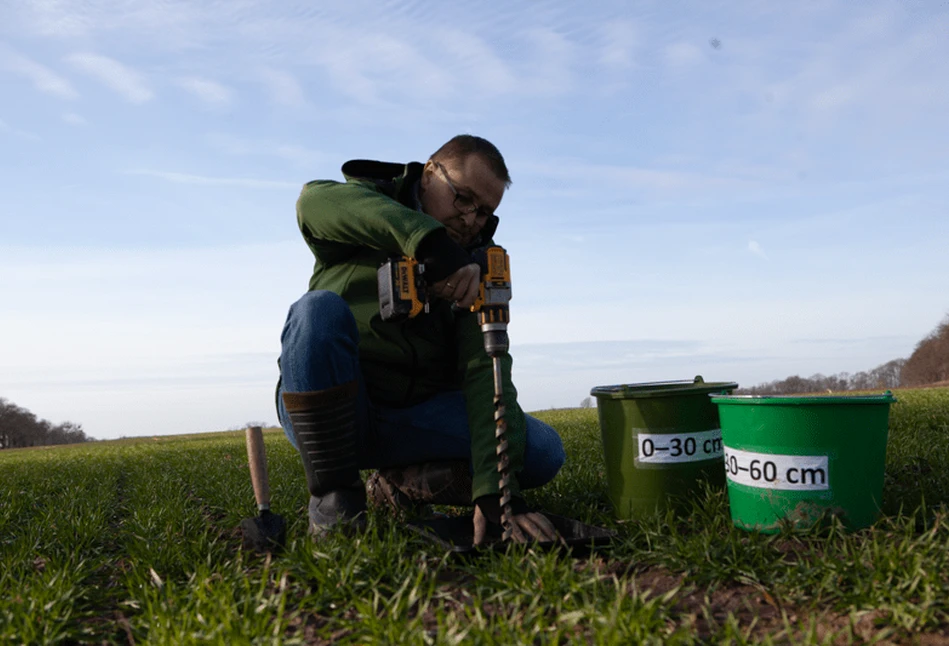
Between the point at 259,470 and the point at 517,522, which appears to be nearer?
the point at 517,522

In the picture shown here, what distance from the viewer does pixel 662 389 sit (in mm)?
3244

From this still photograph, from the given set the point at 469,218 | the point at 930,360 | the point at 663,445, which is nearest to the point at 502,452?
the point at 663,445

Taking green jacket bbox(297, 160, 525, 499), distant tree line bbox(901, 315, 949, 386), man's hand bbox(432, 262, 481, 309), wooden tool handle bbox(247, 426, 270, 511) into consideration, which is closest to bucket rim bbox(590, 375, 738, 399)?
green jacket bbox(297, 160, 525, 499)

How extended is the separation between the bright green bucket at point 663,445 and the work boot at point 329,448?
3.81ft

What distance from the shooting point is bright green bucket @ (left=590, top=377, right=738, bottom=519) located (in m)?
3.06

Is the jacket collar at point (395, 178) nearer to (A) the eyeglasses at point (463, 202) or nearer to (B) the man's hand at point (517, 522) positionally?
(A) the eyeglasses at point (463, 202)

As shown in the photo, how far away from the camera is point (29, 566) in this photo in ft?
10.1

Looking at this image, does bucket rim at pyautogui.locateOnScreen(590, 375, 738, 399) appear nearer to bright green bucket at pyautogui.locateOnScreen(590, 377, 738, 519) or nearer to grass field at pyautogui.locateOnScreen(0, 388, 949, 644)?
bright green bucket at pyautogui.locateOnScreen(590, 377, 738, 519)

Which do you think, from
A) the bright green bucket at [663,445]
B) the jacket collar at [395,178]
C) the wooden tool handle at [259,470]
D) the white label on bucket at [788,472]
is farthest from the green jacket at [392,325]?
the white label on bucket at [788,472]

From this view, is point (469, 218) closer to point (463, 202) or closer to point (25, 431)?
point (463, 202)

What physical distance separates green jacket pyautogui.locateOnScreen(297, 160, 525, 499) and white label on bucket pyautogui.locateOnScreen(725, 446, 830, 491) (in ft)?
3.16

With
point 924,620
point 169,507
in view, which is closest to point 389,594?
point 924,620

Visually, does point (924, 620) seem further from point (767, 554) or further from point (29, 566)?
point (29, 566)

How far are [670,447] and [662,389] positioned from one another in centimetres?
29
